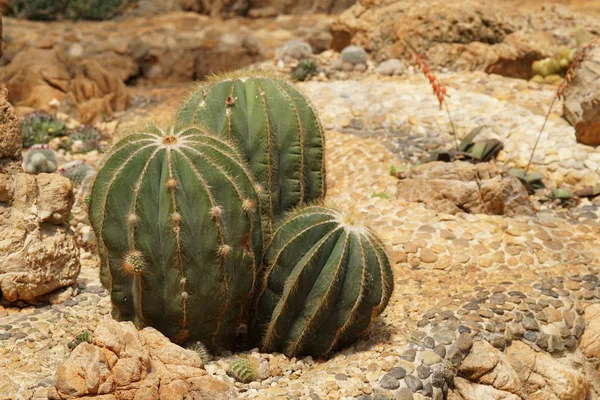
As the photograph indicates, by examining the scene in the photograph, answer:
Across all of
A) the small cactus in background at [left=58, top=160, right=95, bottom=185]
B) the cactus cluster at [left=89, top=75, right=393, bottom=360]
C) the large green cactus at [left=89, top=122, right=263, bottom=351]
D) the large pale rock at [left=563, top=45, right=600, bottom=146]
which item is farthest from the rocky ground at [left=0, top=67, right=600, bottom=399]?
the small cactus in background at [left=58, top=160, right=95, bottom=185]

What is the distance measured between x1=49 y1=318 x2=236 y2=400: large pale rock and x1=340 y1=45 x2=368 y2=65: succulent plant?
7854 mm

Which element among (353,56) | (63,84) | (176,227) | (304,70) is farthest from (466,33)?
(176,227)

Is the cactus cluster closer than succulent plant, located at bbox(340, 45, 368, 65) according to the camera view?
Yes

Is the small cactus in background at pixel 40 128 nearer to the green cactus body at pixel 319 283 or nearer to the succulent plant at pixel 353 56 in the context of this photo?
the succulent plant at pixel 353 56

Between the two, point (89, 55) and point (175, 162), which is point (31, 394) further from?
point (89, 55)

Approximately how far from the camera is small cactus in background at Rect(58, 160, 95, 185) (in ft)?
28.5

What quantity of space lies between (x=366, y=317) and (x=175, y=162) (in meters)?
1.71

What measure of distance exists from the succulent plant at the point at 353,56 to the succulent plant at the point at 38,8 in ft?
20.5

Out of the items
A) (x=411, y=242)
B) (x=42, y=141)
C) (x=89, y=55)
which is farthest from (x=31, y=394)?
(x=89, y=55)

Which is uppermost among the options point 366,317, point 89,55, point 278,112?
point 278,112

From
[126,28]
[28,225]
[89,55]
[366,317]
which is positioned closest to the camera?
[366,317]

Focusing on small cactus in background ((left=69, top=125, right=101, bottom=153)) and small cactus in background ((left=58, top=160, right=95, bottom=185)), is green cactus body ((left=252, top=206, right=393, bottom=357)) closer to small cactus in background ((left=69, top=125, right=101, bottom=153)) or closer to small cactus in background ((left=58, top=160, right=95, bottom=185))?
small cactus in background ((left=58, top=160, right=95, bottom=185))

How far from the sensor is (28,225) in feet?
20.0

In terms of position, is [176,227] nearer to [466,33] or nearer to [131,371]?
[131,371]
